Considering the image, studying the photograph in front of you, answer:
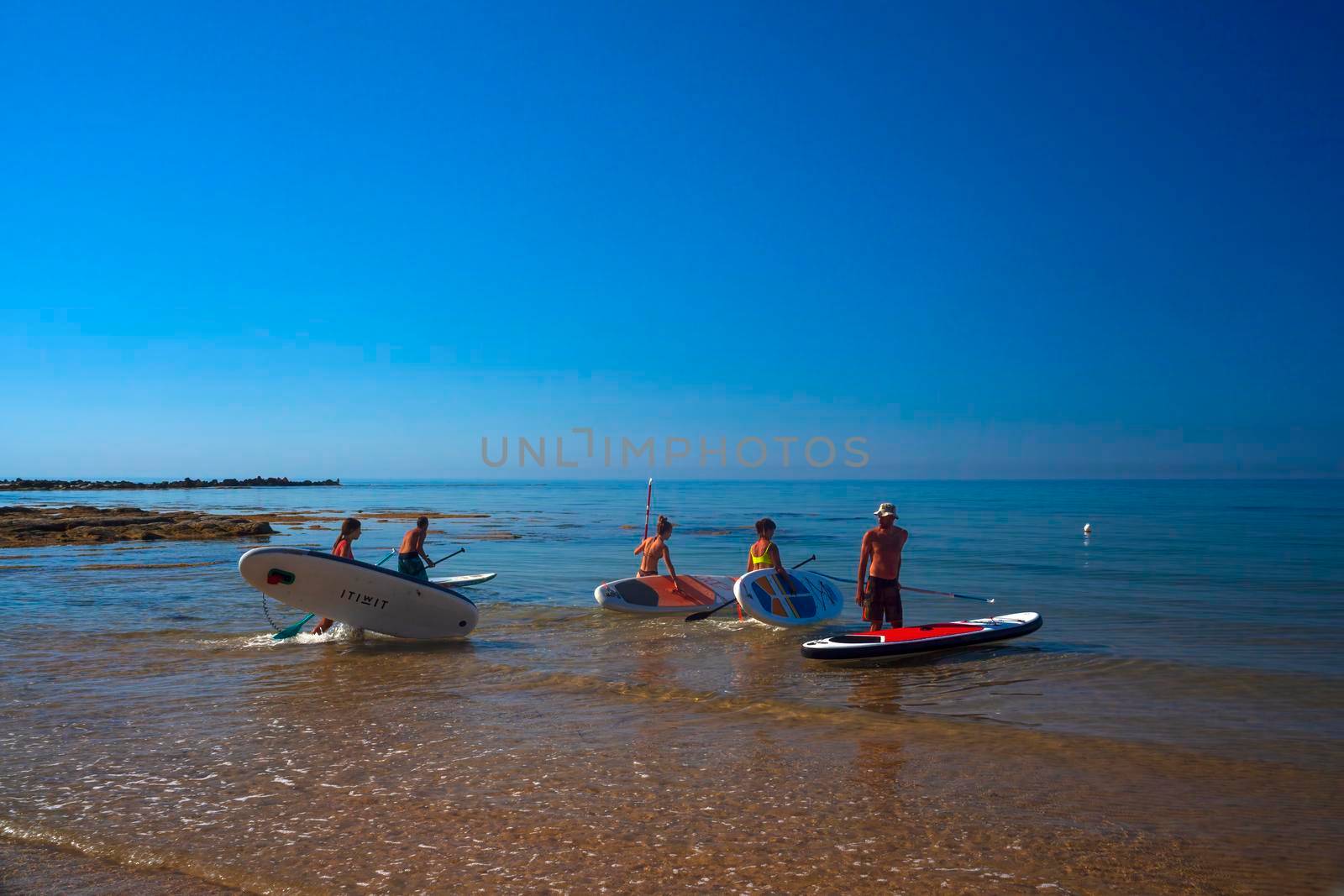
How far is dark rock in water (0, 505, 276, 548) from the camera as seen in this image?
28172 mm

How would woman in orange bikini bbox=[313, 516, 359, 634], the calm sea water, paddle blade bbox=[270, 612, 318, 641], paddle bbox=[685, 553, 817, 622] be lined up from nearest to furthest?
the calm sea water → paddle blade bbox=[270, 612, 318, 641] → woman in orange bikini bbox=[313, 516, 359, 634] → paddle bbox=[685, 553, 817, 622]

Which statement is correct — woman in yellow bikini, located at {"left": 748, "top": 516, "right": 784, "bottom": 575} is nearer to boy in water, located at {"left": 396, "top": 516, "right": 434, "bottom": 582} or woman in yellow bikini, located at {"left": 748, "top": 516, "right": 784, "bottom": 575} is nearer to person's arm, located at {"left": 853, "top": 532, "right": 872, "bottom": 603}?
person's arm, located at {"left": 853, "top": 532, "right": 872, "bottom": 603}

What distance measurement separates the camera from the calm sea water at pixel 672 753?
4.63m

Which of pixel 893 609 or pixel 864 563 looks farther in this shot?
pixel 864 563

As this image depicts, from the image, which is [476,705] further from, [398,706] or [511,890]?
[511,890]

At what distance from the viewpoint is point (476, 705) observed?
26.2 feet

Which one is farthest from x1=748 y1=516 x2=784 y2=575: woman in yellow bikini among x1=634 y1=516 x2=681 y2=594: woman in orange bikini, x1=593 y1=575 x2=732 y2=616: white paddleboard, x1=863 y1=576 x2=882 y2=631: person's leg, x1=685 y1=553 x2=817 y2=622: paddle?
x1=863 y1=576 x2=882 y2=631: person's leg

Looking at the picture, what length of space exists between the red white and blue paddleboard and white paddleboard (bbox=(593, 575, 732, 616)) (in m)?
3.95

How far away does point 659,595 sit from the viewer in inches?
561

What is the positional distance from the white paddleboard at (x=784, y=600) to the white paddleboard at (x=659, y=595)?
1352mm

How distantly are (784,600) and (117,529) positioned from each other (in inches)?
1084

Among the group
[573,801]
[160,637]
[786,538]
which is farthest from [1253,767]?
[786,538]

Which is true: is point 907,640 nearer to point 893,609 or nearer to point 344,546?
point 893,609

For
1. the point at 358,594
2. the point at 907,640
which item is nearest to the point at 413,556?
the point at 358,594
